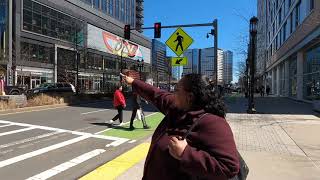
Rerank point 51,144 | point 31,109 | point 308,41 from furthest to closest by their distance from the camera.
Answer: point 308,41
point 31,109
point 51,144

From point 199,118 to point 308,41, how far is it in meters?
30.6

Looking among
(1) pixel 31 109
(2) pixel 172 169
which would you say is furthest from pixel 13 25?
(2) pixel 172 169

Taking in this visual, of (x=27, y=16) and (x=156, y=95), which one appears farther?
(x=27, y=16)

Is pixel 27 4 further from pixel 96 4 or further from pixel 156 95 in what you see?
pixel 156 95

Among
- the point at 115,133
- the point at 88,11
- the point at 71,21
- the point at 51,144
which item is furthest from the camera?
the point at 88,11

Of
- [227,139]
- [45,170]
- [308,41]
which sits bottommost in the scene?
[45,170]

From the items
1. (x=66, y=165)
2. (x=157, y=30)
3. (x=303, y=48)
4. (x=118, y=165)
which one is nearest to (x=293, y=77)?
(x=303, y=48)

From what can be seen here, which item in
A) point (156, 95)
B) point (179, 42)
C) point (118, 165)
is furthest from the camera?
point (179, 42)

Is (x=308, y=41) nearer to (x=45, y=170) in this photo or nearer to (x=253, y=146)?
(x=253, y=146)

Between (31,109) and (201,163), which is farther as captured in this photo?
(31,109)

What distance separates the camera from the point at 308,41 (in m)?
31.5

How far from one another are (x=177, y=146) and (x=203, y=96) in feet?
1.42

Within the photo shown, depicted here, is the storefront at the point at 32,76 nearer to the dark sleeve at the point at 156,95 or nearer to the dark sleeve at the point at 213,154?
the dark sleeve at the point at 156,95

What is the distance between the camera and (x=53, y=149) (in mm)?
11172
